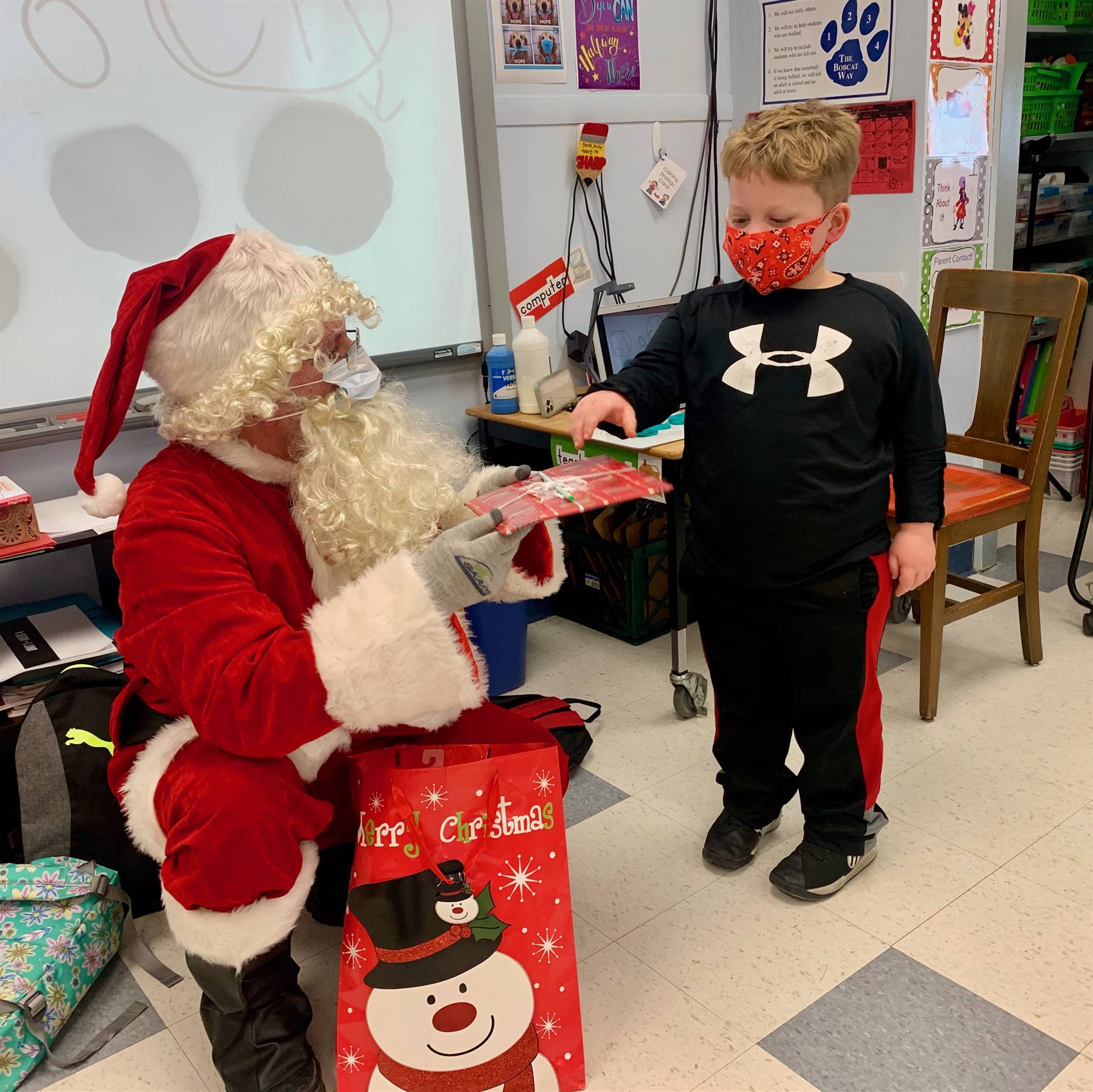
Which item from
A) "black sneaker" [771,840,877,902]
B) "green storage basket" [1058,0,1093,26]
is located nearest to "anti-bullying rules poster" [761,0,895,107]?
"green storage basket" [1058,0,1093,26]

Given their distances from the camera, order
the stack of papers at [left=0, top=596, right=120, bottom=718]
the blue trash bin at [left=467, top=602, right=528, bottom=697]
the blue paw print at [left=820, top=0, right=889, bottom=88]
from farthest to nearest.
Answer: the blue paw print at [left=820, top=0, right=889, bottom=88]
the blue trash bin at [left=467, top=602, right=528, bottom=697]
the stack of papers at [left=0, top=596, right=120, bottom=718]

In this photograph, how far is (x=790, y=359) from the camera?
1.52m

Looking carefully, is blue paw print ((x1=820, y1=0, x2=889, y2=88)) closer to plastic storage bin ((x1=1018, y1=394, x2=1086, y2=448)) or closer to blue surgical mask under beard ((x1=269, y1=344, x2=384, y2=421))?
plastic storage bin ((x1=1018, y1=394, x2=1086, y2=448))

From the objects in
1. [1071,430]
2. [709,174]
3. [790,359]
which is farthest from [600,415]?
[1071,430]

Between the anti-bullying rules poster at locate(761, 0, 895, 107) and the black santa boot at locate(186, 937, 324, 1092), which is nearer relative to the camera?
the black santa boot at locate(186, 937, 324, 1092)

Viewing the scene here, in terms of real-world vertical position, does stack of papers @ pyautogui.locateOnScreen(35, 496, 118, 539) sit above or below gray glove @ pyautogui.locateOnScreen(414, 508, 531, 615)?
below

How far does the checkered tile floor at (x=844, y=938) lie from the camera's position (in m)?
1.41

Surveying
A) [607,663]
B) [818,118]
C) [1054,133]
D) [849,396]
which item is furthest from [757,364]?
[1054,133]

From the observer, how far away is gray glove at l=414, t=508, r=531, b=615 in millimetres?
1239

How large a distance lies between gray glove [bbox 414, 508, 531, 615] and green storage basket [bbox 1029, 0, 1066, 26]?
318cm

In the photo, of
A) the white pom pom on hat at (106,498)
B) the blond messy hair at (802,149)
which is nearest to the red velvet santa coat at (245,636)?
the white pom pom on hat at (106,498)

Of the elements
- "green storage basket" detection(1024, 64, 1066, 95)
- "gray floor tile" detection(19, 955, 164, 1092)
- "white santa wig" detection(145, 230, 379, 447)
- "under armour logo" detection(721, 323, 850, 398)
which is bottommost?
"gray floor tile" detection(19, 955, 164, 1092)

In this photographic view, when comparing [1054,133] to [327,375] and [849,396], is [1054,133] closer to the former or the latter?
[849,396]

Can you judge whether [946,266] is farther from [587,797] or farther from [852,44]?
[587,797]
